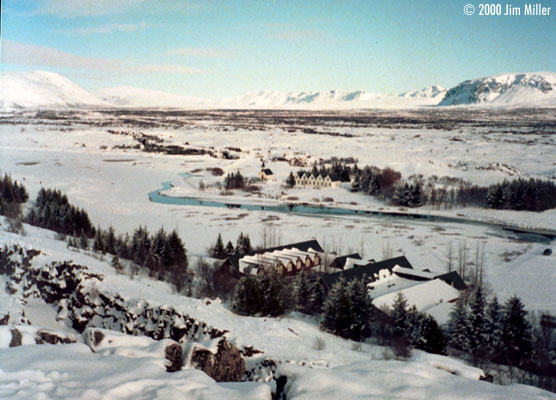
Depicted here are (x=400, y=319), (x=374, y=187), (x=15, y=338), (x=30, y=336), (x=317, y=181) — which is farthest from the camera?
(x=317, y=181)

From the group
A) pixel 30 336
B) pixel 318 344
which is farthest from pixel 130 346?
pixel 318 344

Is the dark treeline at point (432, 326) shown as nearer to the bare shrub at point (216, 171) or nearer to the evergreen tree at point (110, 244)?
the evergreen tree at point (110, 244)

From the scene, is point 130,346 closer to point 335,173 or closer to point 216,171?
point 335,173

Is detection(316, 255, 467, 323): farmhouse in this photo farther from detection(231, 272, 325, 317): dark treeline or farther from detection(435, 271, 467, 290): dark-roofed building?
detection(231, 272, 325, 317): dark treeline

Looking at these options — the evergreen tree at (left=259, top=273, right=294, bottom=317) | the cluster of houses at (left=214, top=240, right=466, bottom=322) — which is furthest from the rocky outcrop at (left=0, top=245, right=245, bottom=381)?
the cluster of houses at (left=214, top=240, right=466, bottom=322)

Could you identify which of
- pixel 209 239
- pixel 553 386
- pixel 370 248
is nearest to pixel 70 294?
pixel 553 386

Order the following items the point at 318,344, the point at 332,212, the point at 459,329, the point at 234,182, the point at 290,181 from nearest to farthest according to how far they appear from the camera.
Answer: the point at 318,344
the point at 459,329
the point at 332,212
the point at 234,182
the point at 290,181

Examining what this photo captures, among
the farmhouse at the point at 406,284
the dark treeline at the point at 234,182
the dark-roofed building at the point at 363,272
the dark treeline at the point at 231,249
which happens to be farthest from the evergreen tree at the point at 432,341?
the dark treeline at the point at 234,182

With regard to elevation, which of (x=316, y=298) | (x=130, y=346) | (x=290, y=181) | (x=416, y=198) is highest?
(x=130, y=346)
